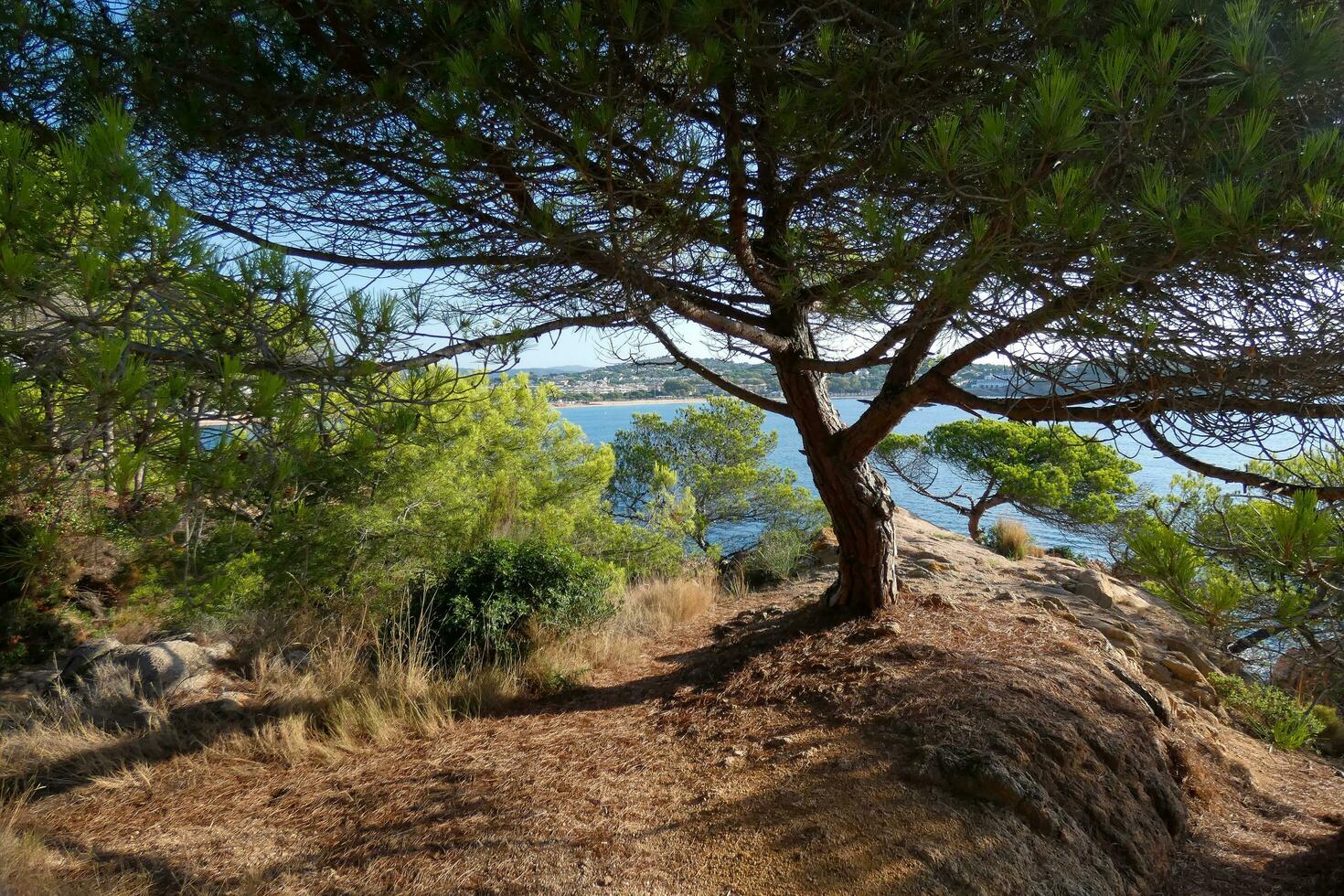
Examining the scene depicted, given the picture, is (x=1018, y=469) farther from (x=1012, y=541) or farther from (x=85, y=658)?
(x=85, y=658)

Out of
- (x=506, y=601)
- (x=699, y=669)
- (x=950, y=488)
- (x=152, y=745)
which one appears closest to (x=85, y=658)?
(x=152, y=745)

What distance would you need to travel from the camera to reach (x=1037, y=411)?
10.7ft

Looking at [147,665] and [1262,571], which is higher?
[1262,571]

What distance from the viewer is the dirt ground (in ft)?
8.27

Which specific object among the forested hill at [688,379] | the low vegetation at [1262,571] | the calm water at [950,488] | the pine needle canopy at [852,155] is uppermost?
the pine needle canopy at [852,155]

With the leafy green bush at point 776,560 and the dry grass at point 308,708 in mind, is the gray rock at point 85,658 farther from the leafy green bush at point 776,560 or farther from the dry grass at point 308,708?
the leafy green bush at point 776,560

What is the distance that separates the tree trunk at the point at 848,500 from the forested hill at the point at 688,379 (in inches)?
12.7

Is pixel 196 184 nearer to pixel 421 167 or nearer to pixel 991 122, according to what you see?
pixel 421 167

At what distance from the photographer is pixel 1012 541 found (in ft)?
32.1

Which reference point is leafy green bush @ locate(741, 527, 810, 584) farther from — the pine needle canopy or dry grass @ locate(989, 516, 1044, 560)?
the pine needle canopy

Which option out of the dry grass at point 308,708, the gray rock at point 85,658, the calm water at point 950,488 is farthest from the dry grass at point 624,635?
the gray rock at point 85,658

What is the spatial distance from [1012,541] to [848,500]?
649 centimetres

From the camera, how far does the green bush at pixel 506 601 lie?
16.3ft

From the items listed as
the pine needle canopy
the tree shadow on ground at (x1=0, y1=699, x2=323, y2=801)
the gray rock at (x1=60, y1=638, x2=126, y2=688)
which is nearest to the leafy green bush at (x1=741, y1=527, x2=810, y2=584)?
the pine needle canopy
